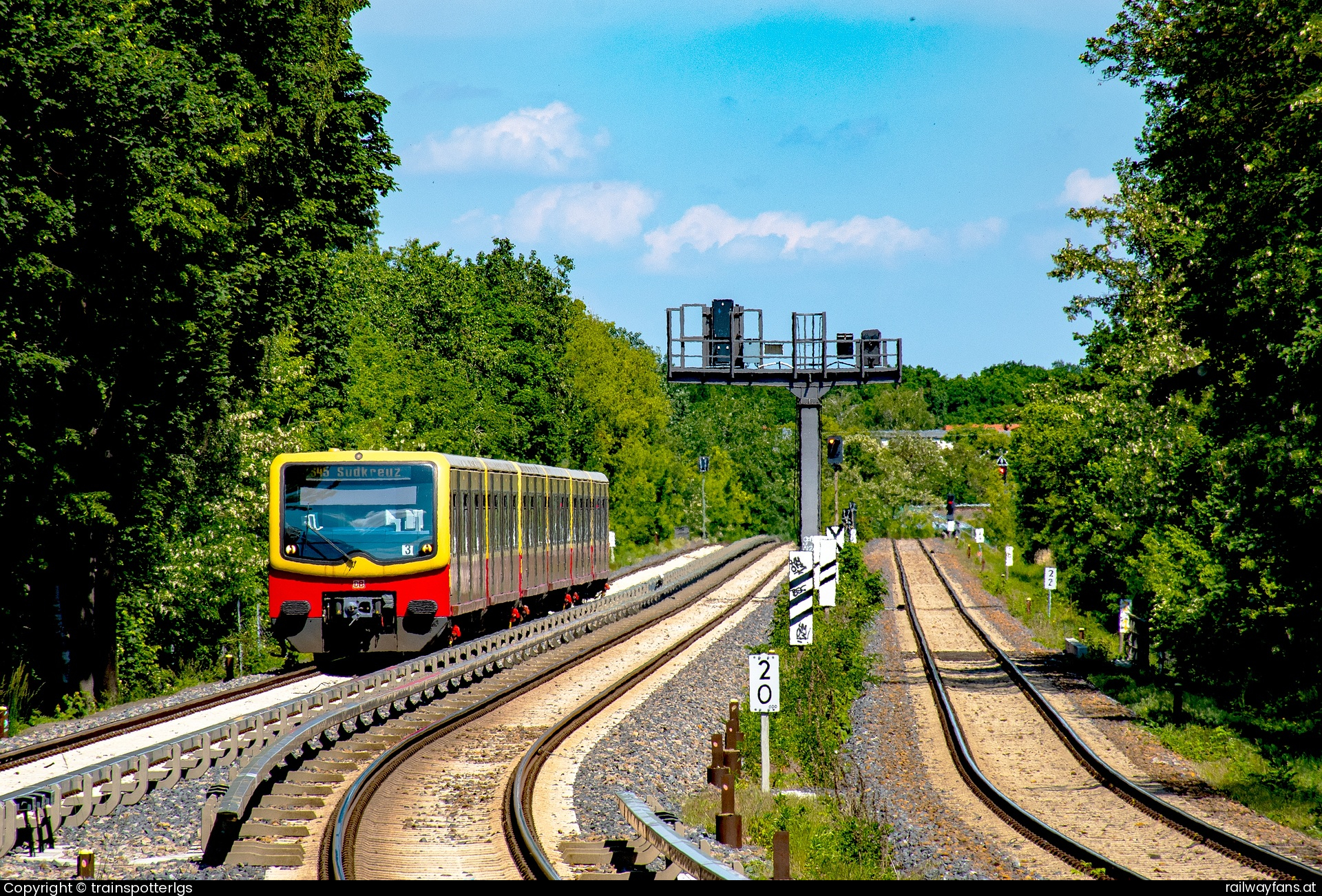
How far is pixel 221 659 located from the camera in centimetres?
3183

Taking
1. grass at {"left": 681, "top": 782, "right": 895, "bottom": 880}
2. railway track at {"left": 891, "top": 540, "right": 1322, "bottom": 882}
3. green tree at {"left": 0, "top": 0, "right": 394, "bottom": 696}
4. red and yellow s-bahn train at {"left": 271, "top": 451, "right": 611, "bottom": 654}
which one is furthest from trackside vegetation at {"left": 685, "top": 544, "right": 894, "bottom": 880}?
green tree at {"left": 0, "top": 0, "right": 394, "bottom": 696}

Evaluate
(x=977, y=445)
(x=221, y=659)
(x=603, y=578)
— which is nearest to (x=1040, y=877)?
(x=221, y=659)

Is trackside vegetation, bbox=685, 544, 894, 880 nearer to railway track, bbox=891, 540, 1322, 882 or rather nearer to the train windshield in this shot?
railway track, bbox=891, 540, 1322, 882

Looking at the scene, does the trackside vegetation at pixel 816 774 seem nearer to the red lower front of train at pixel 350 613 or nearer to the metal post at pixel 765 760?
the metal post at pixel 765 760

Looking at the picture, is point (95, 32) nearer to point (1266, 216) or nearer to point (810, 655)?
point (810, 655)

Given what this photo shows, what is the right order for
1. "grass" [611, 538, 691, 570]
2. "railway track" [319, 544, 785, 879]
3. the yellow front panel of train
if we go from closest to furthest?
"railway track" [319, 544, 785, 879] < the yellow front panel of train < "grass" [611, 538, 691, 570]

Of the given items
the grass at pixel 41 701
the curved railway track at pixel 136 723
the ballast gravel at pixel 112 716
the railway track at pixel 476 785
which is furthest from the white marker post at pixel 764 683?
the grass at pixel 41 701

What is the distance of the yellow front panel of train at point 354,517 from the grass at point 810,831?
8.63 m

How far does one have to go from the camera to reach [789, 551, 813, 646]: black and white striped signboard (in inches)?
631

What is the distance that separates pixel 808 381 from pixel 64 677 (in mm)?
20700

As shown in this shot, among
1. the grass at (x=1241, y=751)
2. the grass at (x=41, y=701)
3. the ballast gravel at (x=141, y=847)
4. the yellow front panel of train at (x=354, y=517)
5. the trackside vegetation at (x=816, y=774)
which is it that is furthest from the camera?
the yellow front panel of train at (x=354, y=517)

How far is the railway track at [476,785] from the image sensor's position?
32.3ft

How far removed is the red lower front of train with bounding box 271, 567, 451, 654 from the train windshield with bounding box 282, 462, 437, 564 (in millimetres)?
410

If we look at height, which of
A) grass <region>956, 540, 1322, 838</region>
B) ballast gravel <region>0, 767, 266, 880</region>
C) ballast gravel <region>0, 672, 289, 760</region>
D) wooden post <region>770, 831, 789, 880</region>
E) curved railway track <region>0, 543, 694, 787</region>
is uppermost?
wooden post <region>770, 831, 789, 880</region>
